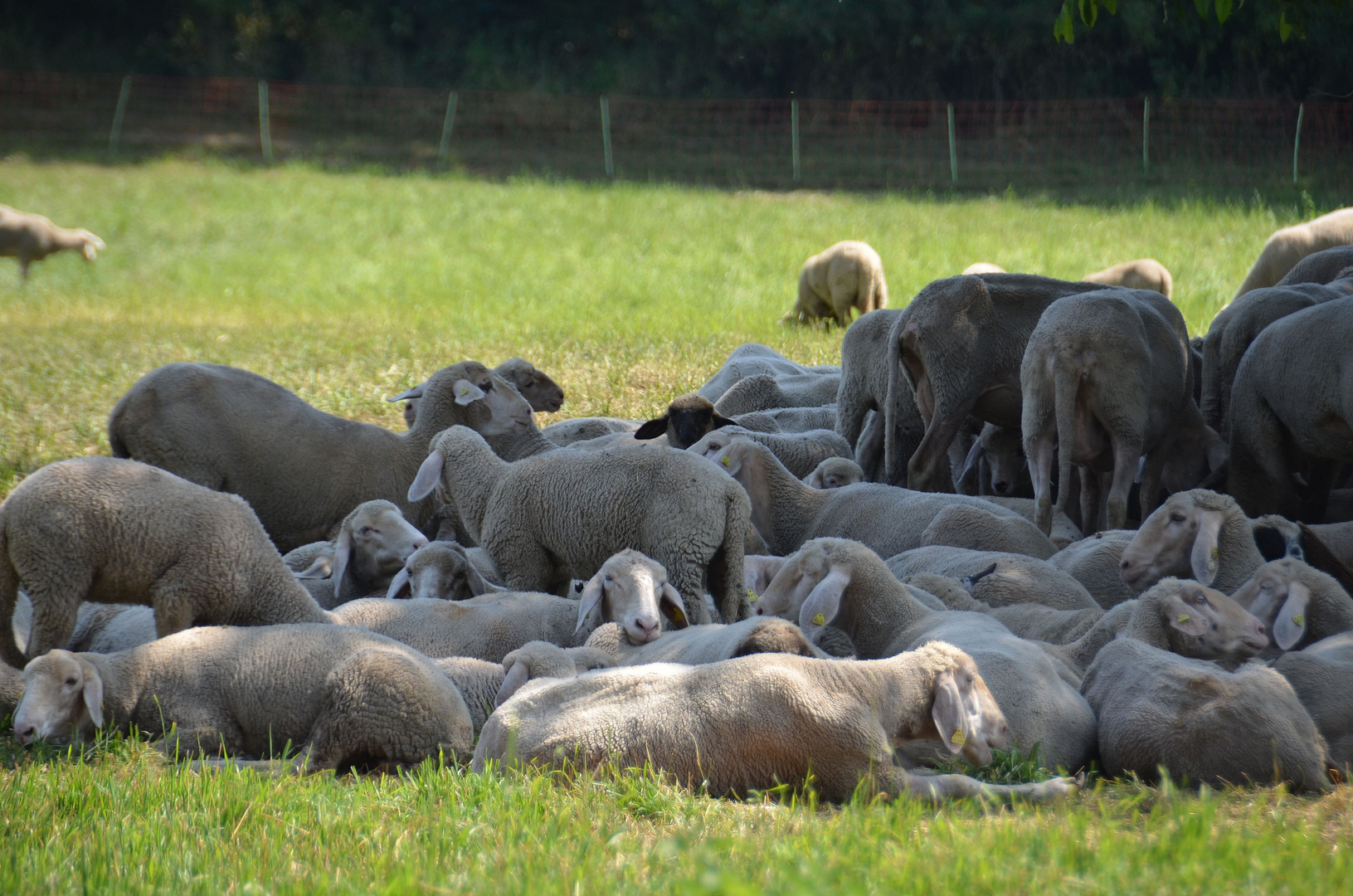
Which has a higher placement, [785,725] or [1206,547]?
[785,725]

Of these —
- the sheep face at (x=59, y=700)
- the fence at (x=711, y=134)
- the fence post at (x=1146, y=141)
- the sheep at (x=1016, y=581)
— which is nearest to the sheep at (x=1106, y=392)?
the sheep at (x=1016, y=581)

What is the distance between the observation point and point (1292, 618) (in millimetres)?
4449

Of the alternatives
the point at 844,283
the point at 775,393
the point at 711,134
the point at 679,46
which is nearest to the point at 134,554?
the point at 775,393

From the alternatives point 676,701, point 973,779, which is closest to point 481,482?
point 676,701

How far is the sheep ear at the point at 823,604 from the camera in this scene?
4.42 metres

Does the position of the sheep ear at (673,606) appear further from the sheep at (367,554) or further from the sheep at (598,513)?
the sheep at (367,554)

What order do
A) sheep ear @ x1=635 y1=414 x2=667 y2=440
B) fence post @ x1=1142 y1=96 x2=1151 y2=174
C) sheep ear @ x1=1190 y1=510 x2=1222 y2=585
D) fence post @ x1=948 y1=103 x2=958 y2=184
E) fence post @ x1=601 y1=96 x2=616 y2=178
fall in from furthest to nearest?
fence post @ x1=601 y1=96 x2=616 y2=178 < fence post @ x1=948 y1=103 x2=958 y2=184 < fence post @ x1=1142 y1=96 x2=1151 y2=174 < sheep ear @ x1=635 y1=414 x2=667 y2=440 < sheep ear @ x1=1190 y1=510 x2=1222 y2=585

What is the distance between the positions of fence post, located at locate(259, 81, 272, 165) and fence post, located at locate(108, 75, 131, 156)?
317cm

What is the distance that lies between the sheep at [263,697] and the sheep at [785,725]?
0.47m

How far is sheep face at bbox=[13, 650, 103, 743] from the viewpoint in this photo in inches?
149

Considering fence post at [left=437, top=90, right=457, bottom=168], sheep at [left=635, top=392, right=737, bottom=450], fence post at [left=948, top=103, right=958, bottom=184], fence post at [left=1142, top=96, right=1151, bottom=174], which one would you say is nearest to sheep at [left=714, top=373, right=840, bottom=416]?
sheep at [left=635, top=392, right=737, bottom=450]

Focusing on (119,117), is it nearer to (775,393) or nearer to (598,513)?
(775,393)

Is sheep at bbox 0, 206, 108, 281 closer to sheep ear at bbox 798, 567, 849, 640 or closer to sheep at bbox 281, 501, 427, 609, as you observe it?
sheep at bbox 281, 501, 427, 609

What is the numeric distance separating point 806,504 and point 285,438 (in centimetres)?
283
